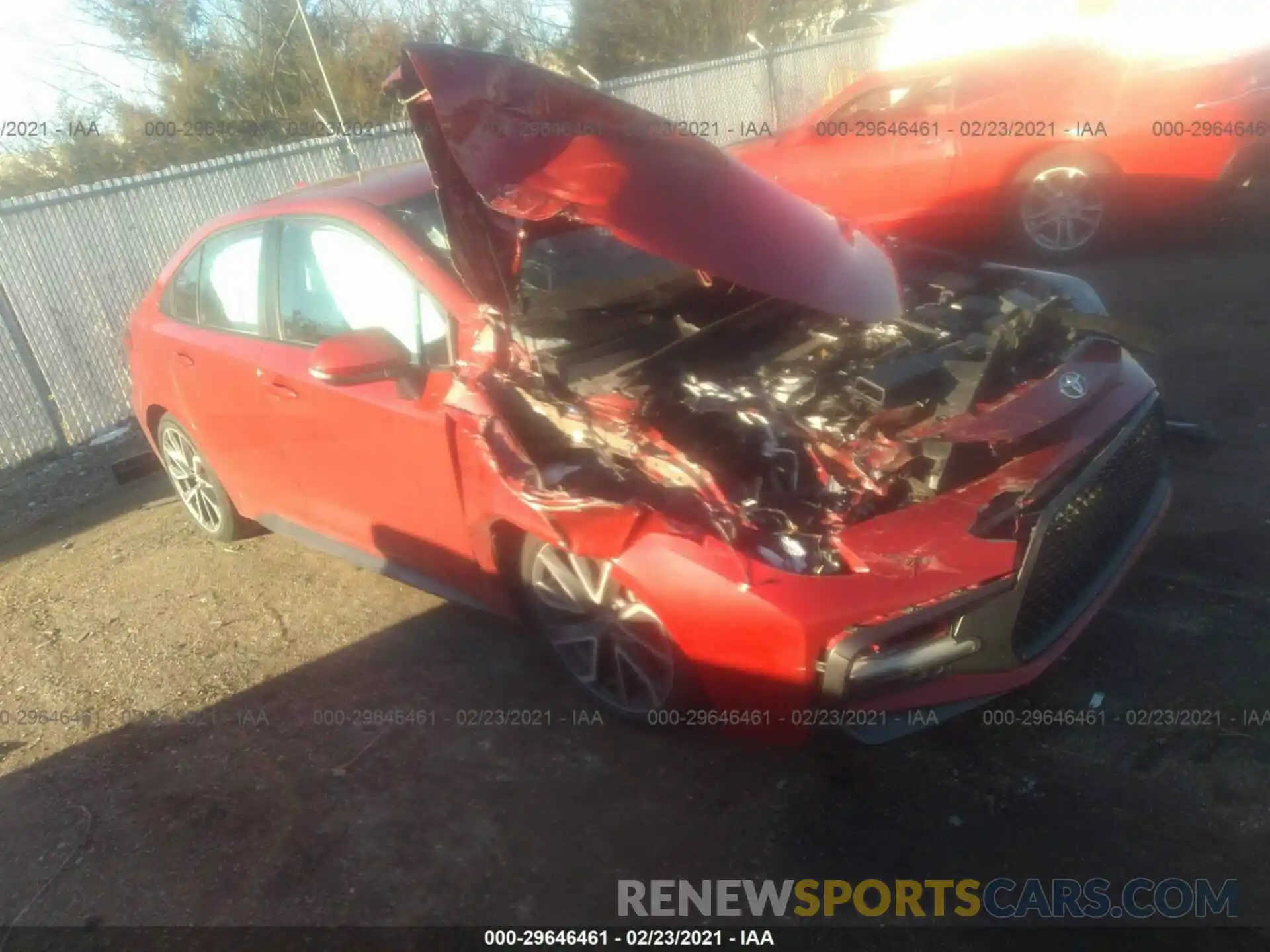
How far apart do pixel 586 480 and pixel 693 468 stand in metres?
0.34

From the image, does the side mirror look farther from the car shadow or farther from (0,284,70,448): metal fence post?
(0,284,70,448): metal fence post

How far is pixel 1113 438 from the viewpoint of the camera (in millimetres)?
2969

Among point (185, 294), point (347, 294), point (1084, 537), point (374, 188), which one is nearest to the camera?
point (1084, 537)

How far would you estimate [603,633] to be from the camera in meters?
3.12

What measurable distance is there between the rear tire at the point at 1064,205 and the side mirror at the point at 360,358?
5.74 m

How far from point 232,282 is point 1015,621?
11.1 ft

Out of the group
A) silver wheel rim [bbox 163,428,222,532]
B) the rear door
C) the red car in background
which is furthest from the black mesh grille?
silver wheel rim [bbox 163,428,222,532]

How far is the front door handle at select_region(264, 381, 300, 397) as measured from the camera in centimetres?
374

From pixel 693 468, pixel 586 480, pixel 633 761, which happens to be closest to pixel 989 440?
pixel 693 468

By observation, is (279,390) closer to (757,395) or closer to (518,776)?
(518,776)

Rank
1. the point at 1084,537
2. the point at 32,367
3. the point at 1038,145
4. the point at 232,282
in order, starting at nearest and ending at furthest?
the point at 1084,537 → the point at 232,282 → the point at 32,367 → the point at 1038,145

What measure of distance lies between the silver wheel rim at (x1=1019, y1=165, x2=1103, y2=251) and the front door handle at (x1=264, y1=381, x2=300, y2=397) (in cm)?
583

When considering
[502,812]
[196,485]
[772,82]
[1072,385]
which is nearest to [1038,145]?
[1072,385]

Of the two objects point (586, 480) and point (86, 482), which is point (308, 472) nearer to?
point (586, 480)
